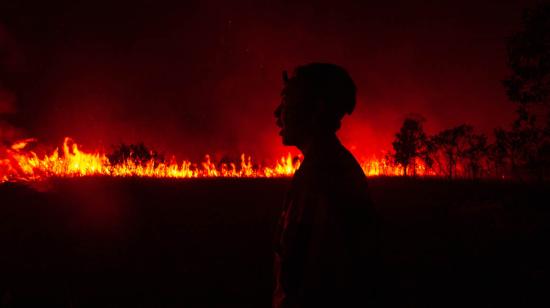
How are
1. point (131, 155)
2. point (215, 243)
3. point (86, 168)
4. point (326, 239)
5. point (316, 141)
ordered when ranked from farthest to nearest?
point (131, 155) → point (86, 168) → point (215, 243) → point (316, 141) → point (326, 239)

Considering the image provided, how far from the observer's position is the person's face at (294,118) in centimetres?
202

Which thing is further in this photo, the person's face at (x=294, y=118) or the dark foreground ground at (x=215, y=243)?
the dark foreground ground at (x=215, y=243)

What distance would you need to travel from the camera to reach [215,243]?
27.3 ft

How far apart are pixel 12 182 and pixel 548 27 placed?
515 inches

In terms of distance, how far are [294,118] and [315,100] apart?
0.44ft

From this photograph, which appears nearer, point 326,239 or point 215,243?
point 326,239

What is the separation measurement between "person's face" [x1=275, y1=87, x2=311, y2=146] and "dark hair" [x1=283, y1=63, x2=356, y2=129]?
40 millimetres

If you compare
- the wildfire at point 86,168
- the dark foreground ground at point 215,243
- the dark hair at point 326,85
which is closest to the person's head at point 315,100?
the dark hair at point 326,85

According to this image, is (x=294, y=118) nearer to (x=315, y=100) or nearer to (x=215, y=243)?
(x=315, y=100)

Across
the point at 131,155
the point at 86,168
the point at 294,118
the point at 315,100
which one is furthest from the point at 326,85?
the point at 131,155

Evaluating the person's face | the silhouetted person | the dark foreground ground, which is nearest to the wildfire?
the dark foreground ground

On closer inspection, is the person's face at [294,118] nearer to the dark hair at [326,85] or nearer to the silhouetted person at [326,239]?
the dark hair at [326,85]

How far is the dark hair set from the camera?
1.99 m

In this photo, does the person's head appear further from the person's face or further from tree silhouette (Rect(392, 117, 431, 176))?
tree silhouette (Rect(392, 117, 431, 176))
